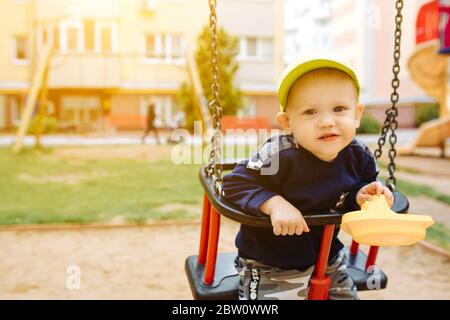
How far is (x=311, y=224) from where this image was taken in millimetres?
1405

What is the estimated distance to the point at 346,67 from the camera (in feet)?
4.77

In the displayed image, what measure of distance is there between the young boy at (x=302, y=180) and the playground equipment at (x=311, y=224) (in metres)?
0.04

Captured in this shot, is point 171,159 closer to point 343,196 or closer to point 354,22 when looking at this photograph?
point 343,196

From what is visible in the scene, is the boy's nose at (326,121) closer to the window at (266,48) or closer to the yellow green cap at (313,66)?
the yellow green cap at (313,66)

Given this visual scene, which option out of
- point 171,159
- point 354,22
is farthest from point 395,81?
point 354,22

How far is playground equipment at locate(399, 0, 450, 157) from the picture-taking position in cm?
818

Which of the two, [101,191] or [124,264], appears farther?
[101,191]

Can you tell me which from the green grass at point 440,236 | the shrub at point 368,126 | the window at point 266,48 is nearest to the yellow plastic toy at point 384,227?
the green grass at point 440,236

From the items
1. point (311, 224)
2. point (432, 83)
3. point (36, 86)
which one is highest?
point (432, 83)

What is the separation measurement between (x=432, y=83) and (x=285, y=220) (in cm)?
967

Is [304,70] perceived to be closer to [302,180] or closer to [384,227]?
[302,180]

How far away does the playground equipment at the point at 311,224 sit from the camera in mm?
1365

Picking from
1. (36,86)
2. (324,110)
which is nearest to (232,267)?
(324,110)

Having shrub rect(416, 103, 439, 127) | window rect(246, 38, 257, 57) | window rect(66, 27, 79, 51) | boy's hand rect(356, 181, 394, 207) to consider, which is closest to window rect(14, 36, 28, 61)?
window rect(66, 27, 79, 51)
